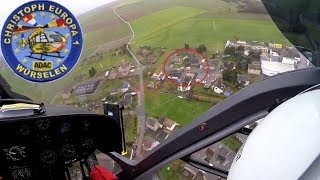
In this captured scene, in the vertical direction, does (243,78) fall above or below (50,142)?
above

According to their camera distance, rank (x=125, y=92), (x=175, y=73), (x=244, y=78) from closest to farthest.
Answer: (x=244, y=78)
(x=175, y=73)
(x=125, y=92)

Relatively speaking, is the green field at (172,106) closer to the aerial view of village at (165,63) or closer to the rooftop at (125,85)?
the aerial view of village at (165,63)

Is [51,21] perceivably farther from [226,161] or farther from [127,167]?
[226,161]

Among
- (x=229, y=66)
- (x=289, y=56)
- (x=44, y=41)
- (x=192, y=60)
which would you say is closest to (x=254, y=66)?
(x=229, y=66)

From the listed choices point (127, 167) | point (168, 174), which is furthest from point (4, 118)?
point (168, 174)

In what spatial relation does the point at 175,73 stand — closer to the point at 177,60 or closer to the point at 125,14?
the point at 177,60

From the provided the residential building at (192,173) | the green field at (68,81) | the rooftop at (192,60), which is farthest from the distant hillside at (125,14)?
the residential building at (192,173)
